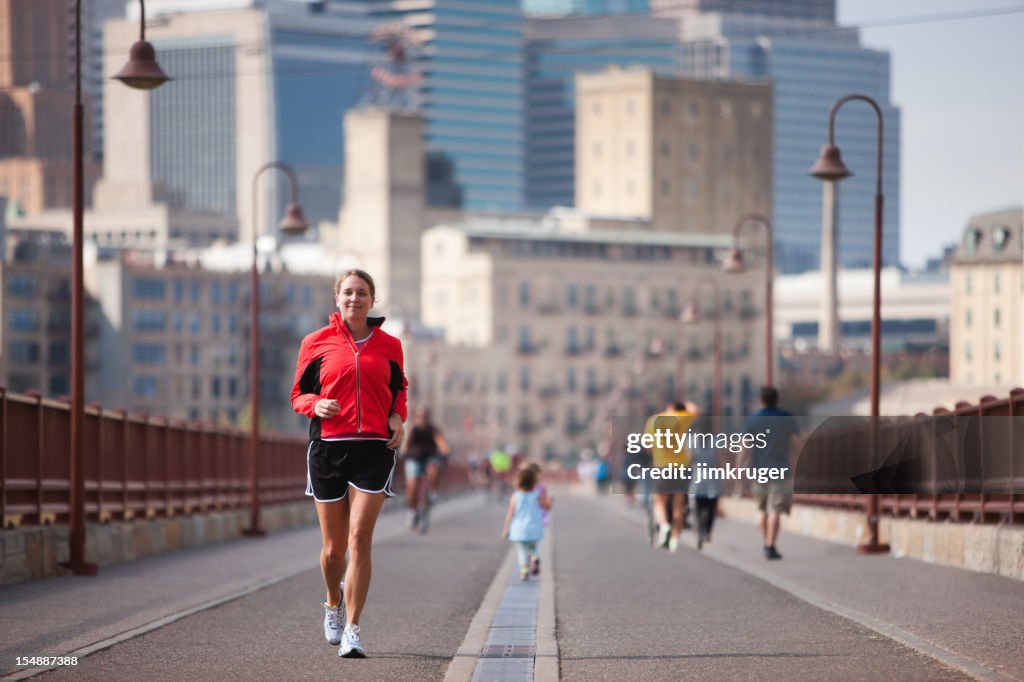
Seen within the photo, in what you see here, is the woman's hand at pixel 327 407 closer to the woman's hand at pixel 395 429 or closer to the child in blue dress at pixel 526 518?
the woman's hand at pixel 395 429

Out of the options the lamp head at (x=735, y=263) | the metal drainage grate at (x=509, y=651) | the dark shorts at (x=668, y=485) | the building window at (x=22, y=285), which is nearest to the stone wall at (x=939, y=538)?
the dark shorts at (x=668, y=485)

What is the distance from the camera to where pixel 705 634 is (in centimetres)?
1409

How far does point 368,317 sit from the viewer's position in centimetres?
1249

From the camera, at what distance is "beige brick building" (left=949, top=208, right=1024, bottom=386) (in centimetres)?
14775

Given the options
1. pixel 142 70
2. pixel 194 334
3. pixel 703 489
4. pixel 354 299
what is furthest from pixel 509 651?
pixel 194 334

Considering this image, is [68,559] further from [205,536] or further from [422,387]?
[422,387]

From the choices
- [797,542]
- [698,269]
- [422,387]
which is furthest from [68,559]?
[698,269]

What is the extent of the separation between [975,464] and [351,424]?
11952 millimetres

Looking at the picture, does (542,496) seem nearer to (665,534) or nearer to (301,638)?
(665,534)

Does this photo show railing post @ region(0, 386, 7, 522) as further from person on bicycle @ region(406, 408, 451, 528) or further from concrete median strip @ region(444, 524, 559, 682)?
person on bicycle @ region(406, 408, 451, 528)

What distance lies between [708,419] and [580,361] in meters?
157

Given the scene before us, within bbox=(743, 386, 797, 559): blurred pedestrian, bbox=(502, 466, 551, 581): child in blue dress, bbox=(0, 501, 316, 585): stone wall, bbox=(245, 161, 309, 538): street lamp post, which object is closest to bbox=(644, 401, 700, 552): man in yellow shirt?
bbox=(743, 386, 797, 559): blurred pedestrian

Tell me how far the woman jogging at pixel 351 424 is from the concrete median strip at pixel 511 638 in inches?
30.9

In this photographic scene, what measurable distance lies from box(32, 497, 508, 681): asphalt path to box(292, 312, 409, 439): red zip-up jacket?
1.31 metres
